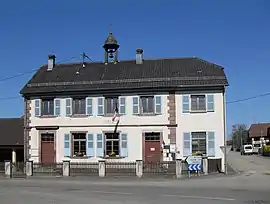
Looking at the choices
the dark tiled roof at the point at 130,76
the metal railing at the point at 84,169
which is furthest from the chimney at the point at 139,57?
the metal railing at the point at 84,169

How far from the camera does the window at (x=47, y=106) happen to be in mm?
38456

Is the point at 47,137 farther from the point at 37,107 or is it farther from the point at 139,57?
the point at 139,57

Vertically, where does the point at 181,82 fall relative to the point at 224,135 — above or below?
above

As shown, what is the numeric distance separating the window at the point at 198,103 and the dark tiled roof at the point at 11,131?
1751cm

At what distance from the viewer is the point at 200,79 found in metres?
35.8

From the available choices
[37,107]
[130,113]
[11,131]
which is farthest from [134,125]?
[11,131]

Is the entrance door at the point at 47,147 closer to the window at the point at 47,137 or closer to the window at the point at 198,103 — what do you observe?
the window at the point at 47,137

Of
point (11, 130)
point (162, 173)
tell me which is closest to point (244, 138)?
point (11, 130)

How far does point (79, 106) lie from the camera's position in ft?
124

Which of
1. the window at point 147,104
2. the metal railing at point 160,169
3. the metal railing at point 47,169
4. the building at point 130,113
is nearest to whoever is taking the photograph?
the metal railing at point 160,169

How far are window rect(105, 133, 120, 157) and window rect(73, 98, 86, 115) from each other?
2.82 meters

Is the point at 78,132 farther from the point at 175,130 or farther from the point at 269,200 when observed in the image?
the point at 269,200

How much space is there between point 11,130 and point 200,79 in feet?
68.2

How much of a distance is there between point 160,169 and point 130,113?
6.89 m
